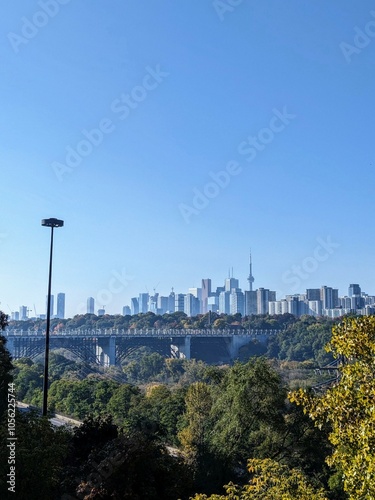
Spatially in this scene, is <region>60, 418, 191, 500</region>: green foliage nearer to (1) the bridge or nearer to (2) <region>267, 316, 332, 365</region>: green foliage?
(2) <region>267, 316, 332, 365</region>: green foliage

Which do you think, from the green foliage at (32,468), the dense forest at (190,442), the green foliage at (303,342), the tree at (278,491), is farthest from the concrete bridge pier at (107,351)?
the tree at (278,491)

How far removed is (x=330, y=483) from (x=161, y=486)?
13067 mm

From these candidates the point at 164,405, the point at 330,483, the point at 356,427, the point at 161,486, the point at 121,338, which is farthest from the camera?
the point at 121,338

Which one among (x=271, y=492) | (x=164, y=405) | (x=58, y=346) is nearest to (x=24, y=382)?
(x=164, y=405)

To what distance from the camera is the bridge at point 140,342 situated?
148 meters

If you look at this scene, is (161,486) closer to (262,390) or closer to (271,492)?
(271,492)

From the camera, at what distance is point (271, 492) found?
10.2 meters

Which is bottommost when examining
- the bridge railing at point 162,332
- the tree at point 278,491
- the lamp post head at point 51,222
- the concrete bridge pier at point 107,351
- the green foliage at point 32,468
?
the concrete bridge pier at point 107,351

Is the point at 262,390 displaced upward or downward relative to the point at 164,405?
upward

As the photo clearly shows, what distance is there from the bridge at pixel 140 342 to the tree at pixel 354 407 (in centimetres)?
13951

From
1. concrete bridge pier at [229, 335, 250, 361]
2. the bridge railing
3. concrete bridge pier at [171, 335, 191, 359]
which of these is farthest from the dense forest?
concrete bridge pier at [229, 335, 250, 361]

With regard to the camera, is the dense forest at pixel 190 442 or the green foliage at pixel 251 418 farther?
the green foliage at pixel 251 418

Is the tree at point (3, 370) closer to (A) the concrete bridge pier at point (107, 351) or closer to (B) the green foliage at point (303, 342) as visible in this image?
(B) the green foliage at point (303, 342)

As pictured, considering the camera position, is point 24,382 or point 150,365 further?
point 150,365
